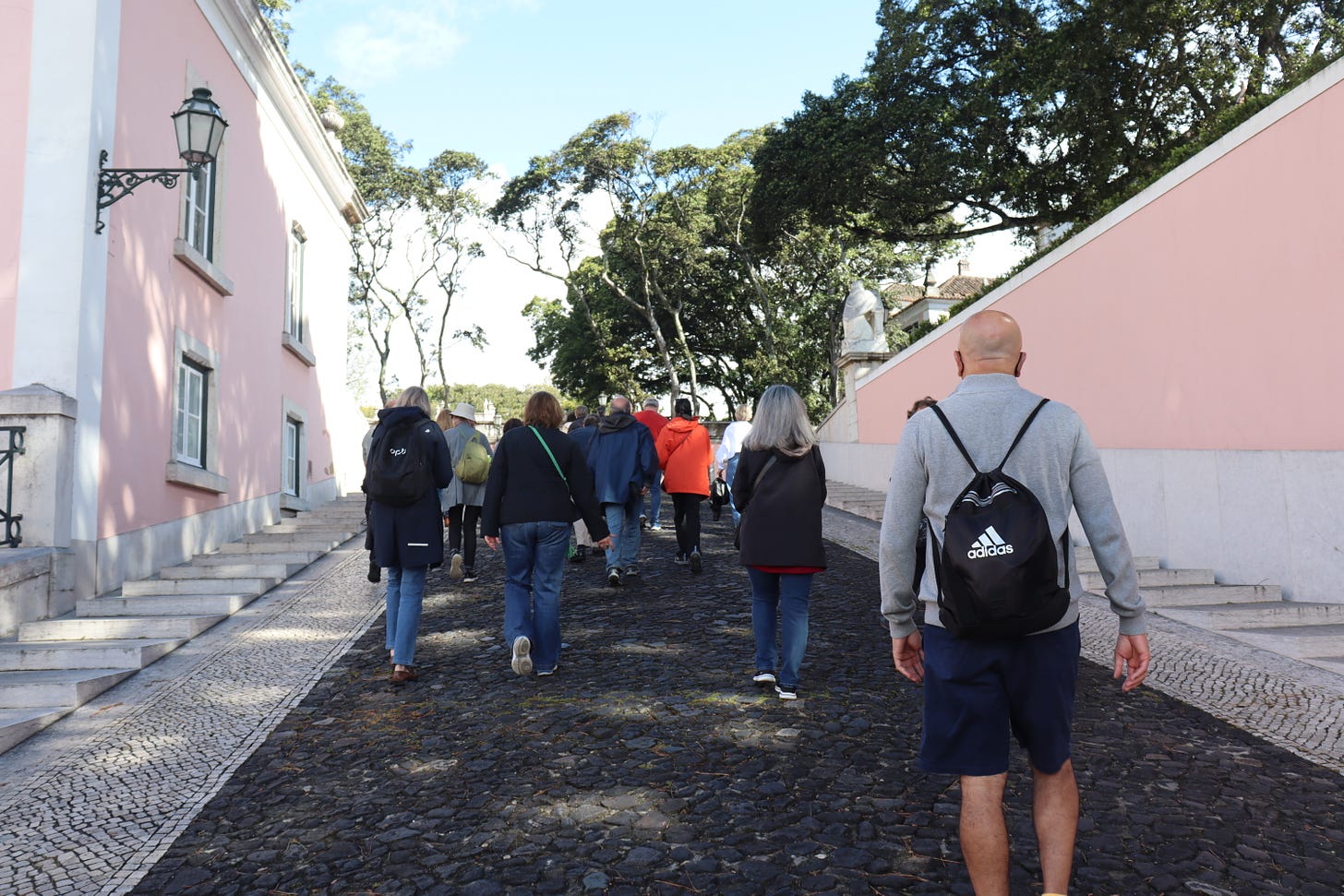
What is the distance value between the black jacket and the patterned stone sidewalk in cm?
148

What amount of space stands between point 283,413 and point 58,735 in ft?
31.3

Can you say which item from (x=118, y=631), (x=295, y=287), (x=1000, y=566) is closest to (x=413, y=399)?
(x=118, y=631)

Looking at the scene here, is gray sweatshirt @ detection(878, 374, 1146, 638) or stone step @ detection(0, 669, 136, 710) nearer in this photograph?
gray sweatshirt @ detection(878, 374, 1146, 638)

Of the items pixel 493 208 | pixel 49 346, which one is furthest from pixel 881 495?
pixel 493 208

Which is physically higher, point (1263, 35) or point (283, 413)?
point (1263, 35)

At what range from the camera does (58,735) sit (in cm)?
489

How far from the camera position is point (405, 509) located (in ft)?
19.7

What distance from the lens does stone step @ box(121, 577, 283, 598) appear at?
26.4 ft

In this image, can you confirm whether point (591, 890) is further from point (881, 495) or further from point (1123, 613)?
point (881, 495)

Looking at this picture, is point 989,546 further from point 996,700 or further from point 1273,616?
point 1273,616

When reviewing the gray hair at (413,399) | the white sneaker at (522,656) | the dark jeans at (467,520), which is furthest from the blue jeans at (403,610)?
the dark jeans at (467,520)

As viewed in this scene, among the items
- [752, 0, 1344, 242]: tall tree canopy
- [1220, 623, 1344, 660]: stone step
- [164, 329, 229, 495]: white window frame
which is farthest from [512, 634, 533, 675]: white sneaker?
[752, 0, 1344, 242]: tall tree canopy

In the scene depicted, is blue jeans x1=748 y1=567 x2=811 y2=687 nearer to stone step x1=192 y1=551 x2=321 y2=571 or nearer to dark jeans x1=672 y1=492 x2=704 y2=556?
dark jeans x1=672 y1=492 x2=704 y2=556

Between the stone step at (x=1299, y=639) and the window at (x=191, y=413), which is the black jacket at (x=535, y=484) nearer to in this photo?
the stone step at (x=1299, y=639)
